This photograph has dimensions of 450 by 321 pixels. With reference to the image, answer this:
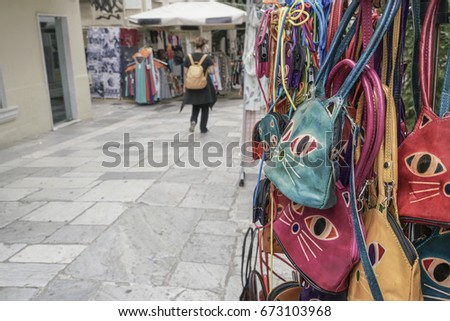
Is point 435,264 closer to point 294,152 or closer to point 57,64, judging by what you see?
point 294,152

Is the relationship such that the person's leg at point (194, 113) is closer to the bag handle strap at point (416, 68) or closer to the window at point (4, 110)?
the window at point (4, 110)

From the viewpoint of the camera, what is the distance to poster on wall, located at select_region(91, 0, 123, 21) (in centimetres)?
1241

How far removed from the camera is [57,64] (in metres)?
8.58

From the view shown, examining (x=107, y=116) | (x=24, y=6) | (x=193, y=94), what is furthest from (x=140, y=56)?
(x=193, y=94)

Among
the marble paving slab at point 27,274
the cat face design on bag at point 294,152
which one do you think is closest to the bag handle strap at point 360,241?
the cat face design on bag at point 294,152

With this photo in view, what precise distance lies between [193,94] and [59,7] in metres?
3.66

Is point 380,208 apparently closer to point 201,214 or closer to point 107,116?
point 201,214

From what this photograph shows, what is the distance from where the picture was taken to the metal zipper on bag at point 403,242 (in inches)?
40.2

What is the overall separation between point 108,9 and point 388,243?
12.9m

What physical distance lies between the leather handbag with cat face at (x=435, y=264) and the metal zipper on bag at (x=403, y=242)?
0.29 ft

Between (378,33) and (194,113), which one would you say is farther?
(194,113)

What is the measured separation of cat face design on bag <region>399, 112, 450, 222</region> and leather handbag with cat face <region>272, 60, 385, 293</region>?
3.5 inches

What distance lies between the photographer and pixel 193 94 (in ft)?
22.0

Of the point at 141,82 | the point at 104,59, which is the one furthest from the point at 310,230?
the point at 104,59
